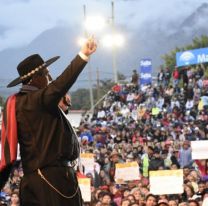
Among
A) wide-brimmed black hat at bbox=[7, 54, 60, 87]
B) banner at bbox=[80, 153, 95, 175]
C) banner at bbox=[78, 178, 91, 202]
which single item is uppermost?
wide-brimmed black hat at bbox=[7, 54, 60, 87]

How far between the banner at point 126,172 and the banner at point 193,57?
14.9 meters

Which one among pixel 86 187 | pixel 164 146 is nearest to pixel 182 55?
pixel 164 146

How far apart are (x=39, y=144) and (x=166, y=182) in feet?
20.1

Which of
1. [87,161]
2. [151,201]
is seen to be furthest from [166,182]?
[87,161]

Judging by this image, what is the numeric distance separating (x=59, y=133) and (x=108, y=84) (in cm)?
6316

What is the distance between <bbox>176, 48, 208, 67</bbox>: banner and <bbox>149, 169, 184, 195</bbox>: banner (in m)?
16.5

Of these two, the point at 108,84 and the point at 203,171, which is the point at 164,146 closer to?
the point at 203,171

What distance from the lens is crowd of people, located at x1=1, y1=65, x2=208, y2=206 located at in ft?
34.3

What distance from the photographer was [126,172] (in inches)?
458

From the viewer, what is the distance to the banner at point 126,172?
11.6 meters

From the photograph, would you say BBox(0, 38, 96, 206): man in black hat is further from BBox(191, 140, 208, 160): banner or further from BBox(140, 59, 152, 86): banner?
BBox(140, 59, 152, 86): banner

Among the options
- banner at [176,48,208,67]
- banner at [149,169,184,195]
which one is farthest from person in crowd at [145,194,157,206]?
banner at [176,48,208,67]

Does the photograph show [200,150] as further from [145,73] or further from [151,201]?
[145,73]

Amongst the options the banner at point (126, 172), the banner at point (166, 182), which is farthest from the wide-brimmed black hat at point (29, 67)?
the banner at point (126, 172)
